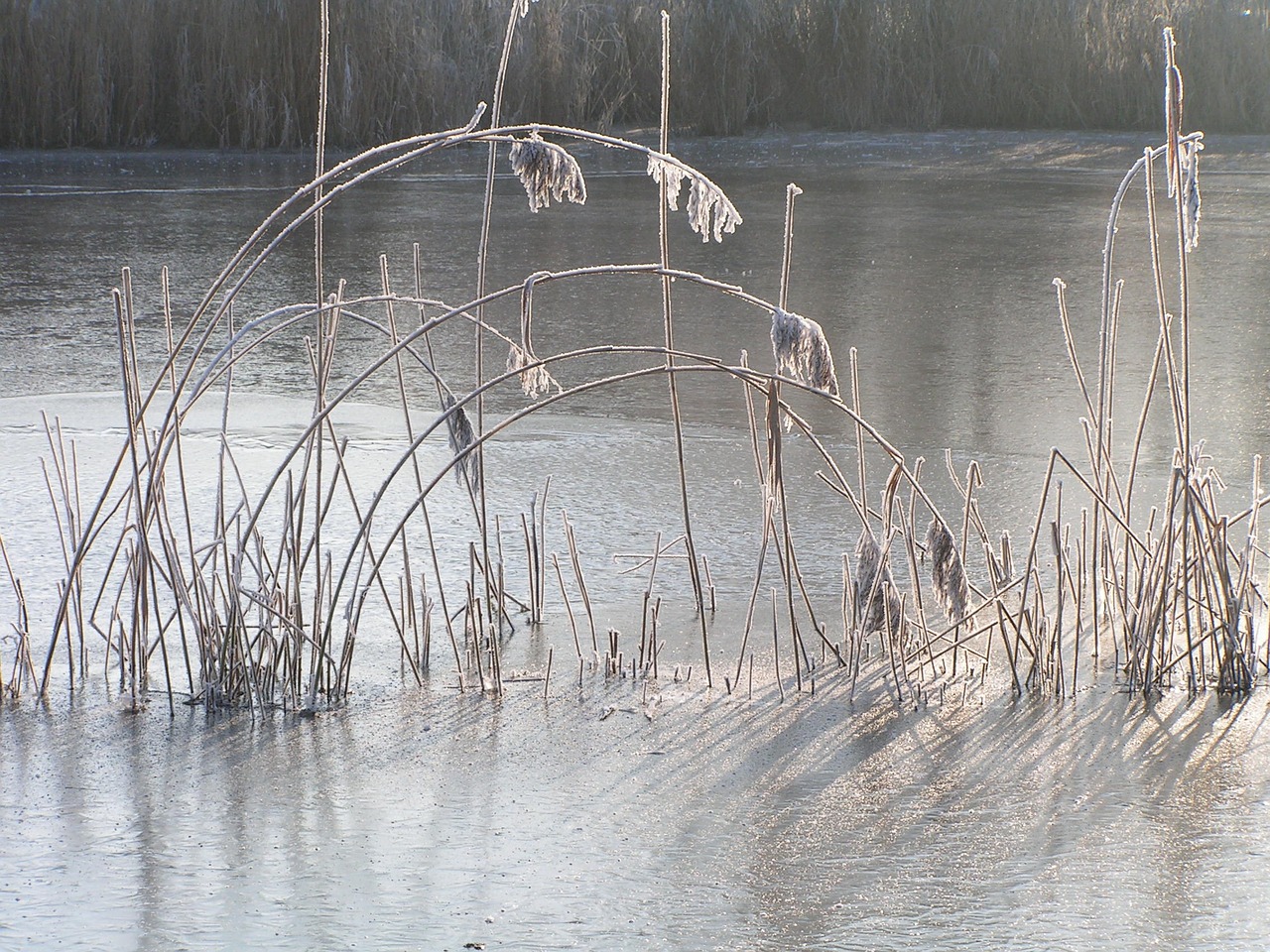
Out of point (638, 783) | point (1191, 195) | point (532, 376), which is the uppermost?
point (1191, 195)

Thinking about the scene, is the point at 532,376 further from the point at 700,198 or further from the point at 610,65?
the point at 610,65

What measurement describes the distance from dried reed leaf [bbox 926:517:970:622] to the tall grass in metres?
11.9

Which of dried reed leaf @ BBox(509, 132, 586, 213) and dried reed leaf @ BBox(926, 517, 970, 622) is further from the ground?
dried reed leaf @ BBox(509, 132, 586, 213)

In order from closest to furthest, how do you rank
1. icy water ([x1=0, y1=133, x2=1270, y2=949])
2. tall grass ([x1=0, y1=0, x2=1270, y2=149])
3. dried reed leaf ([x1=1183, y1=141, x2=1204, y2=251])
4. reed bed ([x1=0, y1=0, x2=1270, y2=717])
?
icy water ([x1=0, y1=133, x2=1270, y2=949]) → dried reed leaf ([x1=1183, y1=141, x2=1204, y2=251]) → reed bed ([x1=0, y1=0, x2=1270, y2=717]) → tall grass ([x1=0, y1=0, x2=1270, y2=149])

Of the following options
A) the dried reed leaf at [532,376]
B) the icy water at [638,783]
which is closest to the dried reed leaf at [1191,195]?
the icy water at [638,783]

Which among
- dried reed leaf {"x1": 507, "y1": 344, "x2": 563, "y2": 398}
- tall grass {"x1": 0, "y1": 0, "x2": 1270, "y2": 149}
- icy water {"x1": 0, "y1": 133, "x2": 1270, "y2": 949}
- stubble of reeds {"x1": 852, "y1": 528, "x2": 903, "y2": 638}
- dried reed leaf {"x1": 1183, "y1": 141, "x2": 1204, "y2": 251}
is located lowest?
icy water {"x1": 0, "y1": 133, "x2": 1270, "y2": 949}

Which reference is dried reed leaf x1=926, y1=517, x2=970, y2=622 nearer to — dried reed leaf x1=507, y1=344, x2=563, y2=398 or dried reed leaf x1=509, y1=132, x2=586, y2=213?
dried reed leaf x1=507, y1=344, x2=563, y2=398

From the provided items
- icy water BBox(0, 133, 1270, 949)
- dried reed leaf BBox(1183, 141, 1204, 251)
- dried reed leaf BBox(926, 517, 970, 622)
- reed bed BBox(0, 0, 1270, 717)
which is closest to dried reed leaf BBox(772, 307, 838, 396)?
reed bed BBox(0, 0, 1270, 717)

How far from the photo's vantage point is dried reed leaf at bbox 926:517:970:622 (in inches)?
113

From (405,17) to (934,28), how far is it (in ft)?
17.1

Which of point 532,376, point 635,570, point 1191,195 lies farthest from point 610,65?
point 1191,195

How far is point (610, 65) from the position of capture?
51.2ft

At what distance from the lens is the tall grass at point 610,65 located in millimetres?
14383

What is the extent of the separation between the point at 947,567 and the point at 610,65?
13.4m
